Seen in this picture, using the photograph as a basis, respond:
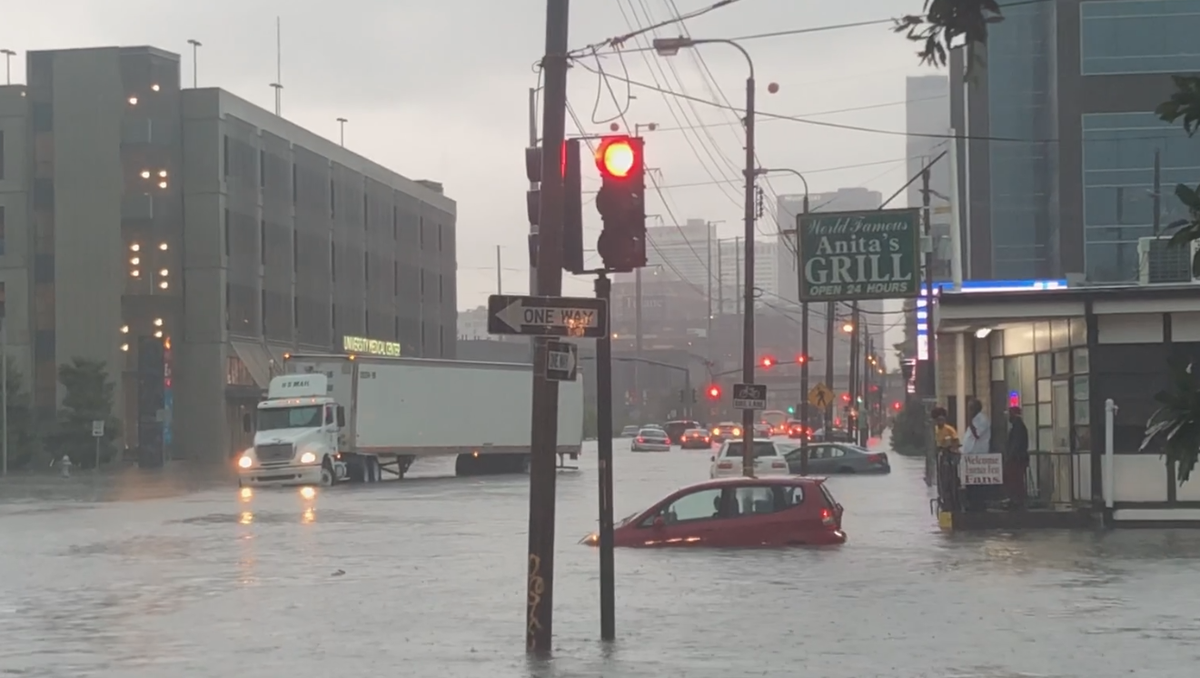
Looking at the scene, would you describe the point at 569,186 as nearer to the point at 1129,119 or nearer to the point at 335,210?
the point at 1129,119

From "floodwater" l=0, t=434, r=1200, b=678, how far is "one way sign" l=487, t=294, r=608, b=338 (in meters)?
2.70

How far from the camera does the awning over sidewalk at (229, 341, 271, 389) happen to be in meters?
78.1

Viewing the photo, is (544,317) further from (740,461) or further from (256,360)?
(256,360)

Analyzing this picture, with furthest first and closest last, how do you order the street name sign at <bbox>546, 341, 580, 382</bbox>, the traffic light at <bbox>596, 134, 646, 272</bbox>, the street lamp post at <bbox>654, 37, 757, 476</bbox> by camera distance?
the street lamp post at <bbox>654, 37, 757, 476</bbox>
the traffic light at <bbox>596, 134, 646, 272</bbox>
the street name sign at <bbox>546, 341, 580, 382</bbox>

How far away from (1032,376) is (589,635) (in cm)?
1752

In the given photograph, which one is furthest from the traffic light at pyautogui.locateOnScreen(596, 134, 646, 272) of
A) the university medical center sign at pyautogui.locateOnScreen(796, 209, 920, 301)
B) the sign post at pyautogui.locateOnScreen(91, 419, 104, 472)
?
the sign post at pyautogui.locateOnScreen(91, 419, 104, 472)

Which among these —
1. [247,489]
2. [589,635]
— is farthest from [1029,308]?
[247,489]

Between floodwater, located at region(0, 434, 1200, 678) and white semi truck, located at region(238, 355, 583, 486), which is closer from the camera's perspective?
floodwater, located at region(0, 434, 1200, 678)

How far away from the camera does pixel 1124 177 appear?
2167 inches

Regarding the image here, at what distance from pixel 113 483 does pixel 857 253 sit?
35.7 metres

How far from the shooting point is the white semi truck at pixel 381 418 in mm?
47969

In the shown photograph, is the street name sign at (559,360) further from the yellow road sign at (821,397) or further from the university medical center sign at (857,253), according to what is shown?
the yellow road sign at (821,397)

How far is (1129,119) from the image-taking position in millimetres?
54219

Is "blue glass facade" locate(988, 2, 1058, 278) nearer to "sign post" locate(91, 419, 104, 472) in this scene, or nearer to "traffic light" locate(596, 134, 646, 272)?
"sign post" locate(91, 419, 104, 472)
